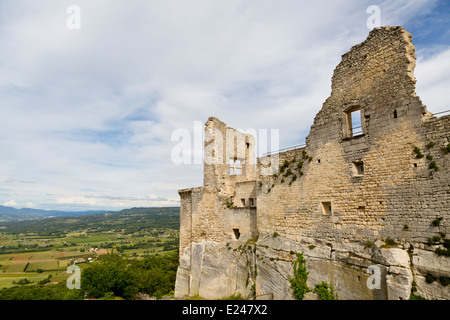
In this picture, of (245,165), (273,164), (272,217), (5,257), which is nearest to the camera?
(272,217)

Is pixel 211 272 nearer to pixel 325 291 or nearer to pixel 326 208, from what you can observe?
pixel 325 291

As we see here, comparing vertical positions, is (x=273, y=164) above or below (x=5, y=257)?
above

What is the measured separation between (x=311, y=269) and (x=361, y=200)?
3837mm

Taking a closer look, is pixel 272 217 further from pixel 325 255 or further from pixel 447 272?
pixel 447 272

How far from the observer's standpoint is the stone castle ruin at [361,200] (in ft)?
29.9

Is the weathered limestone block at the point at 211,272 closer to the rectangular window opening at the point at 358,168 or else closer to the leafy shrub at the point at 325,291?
the leafy shrub at the point at 325,291

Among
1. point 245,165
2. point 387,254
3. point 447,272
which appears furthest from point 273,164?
point 447,272

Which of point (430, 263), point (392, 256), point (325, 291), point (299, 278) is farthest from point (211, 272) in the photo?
point (430, 263)

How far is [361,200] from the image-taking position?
10.9m

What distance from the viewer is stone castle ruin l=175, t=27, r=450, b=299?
359 inches

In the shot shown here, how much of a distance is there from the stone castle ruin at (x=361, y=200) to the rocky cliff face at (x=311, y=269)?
38 mm

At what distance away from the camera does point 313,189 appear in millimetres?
12781

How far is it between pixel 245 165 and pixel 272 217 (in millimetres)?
6858
